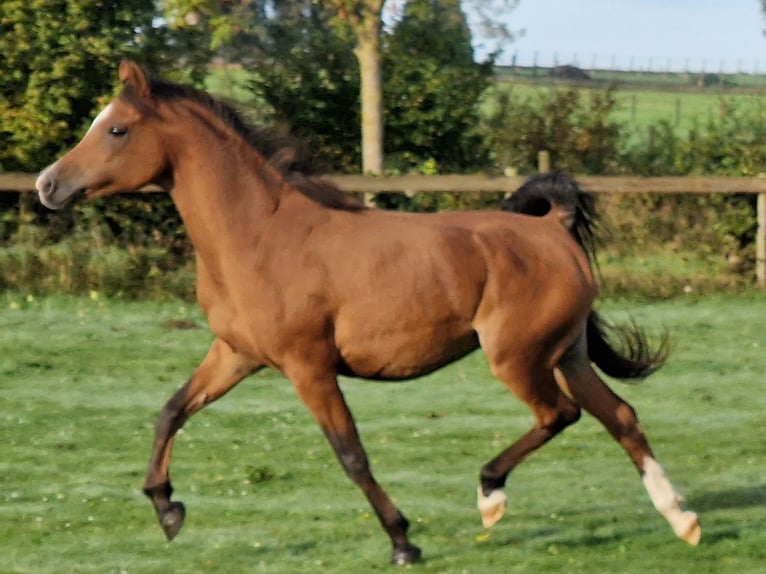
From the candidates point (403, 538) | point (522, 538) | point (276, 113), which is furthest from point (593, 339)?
point (276, 113)

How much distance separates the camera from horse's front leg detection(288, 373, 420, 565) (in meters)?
6.68

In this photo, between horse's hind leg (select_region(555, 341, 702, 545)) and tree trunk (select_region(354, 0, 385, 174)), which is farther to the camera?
tree trunk (select_region(354, 0, 385, 174))

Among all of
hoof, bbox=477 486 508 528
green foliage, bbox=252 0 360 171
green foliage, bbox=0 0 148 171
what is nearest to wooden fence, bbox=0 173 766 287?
green foliage, bbox=0 0 148 171

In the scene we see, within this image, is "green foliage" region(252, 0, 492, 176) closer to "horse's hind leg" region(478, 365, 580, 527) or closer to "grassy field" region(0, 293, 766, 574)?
"grassy field" region(0, 293, 766, 574)

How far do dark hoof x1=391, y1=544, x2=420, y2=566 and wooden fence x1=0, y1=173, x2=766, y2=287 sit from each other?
28.2 feet

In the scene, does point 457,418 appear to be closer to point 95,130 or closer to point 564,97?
point 95,130

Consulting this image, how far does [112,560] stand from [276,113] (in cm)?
1395

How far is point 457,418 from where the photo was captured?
10.6 metres

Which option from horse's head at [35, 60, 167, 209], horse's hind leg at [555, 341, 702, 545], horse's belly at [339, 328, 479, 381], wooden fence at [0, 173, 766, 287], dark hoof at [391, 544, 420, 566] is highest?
horse's head at [35, 60, 167, 209]

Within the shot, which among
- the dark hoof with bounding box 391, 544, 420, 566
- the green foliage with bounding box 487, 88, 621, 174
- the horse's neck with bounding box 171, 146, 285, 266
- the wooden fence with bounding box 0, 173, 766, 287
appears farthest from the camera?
the green foliage with bounding box 487, 88, 621, 174

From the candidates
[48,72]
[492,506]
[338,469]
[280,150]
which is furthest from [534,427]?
[48,72]

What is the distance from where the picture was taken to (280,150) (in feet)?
23.5

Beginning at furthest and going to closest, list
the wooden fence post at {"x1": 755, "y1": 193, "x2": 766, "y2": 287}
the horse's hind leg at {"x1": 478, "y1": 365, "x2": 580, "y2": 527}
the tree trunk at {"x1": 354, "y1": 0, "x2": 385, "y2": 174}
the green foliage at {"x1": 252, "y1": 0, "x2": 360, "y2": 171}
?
1. the green foliage at {"x1": 252, "y1": 0, "x2": 360, "y2": 171}
2. the tree trunk at {"x1": 354, "y1": 0, "x2": 385, "y2": 174}
3. the wooden fence post at {"x1": 755, "y1": 193, "x2": 766, "y2": 287}
4. the horse's hind leg at {"x1": 478, "y1": 365, "x2": 580, "y2": 527}

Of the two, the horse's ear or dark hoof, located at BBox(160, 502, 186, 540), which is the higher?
the horse's ear
